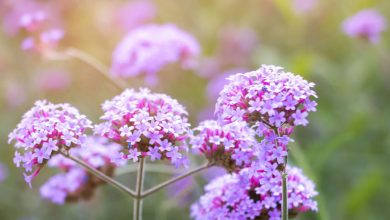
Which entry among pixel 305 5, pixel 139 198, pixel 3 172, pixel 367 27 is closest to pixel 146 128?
pixel 139 198

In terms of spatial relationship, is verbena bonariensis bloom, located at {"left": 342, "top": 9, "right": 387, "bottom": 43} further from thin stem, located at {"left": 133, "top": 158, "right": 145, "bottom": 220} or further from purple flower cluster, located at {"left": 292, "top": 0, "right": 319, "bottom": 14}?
thin stem, located at {"left": 133, "top": 158, "right": 145, "bottom": 220}

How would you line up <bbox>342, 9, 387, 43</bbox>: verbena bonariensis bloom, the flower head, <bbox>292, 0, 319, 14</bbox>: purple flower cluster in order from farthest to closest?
<bbox>292, 0, 319, 14</bbox>: purple flower cluster
the flower head
<bbox>342, 9, 387, 43</bbox>: verbena bonariensis bloom

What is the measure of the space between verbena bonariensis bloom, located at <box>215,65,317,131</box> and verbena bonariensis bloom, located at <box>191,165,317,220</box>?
193mm

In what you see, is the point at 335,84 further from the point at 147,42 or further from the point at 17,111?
the point at 17,111

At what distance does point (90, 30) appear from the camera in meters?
5.54

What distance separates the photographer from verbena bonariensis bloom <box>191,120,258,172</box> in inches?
79.7

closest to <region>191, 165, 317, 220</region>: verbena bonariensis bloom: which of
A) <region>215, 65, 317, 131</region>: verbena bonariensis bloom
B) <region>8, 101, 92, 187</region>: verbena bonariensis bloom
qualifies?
<region>215, 65, 317, 131</region>: verbena bonariensis bloom

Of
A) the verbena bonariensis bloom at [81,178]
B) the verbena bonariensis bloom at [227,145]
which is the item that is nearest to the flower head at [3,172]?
the verbena bonariensis bloom at [81,178]

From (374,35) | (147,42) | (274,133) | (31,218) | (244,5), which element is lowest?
(274,133)

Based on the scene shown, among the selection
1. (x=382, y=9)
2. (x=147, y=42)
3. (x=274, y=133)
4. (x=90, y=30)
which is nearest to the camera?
(x=274, y=133)

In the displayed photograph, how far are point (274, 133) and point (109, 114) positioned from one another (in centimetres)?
51

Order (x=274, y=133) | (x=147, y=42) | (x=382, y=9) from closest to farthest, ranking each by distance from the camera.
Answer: (x=274, y=133), (x=147, y=42), (x=382, y=9)

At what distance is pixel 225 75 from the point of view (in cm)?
464

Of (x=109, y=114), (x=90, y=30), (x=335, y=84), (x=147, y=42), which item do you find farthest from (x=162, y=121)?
(x=90, y=30)
